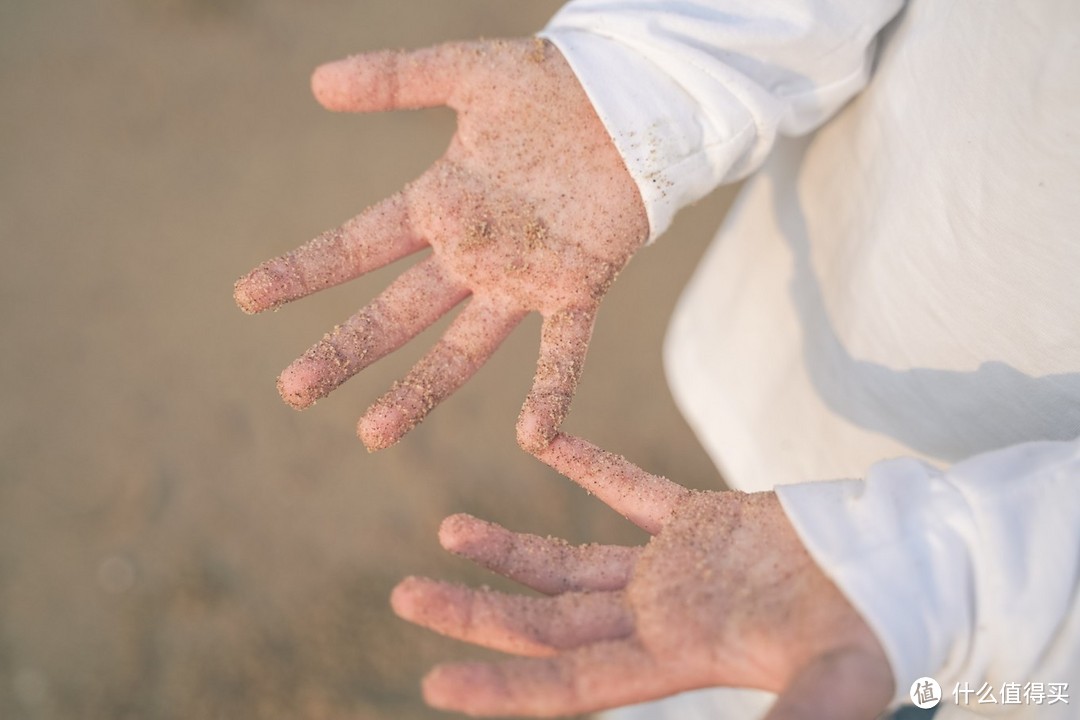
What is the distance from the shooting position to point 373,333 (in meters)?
1.03

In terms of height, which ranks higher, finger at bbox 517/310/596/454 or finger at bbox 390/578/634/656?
finger at bbox 517/310/596/454

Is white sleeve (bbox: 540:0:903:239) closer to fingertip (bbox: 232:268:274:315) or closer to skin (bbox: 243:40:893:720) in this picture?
skin (bbox: 243:40:893:720)

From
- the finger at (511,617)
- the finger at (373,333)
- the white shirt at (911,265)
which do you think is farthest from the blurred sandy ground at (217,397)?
the finger at (511,617)

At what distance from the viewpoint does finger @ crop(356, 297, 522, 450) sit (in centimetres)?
98

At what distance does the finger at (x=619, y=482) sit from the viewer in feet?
3.03

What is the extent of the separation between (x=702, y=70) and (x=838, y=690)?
70 centimetres

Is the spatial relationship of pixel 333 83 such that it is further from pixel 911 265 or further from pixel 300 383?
pixel 911 265

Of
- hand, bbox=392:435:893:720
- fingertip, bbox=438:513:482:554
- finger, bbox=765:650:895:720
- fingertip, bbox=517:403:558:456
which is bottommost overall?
finger, bbox=765:650:895:720

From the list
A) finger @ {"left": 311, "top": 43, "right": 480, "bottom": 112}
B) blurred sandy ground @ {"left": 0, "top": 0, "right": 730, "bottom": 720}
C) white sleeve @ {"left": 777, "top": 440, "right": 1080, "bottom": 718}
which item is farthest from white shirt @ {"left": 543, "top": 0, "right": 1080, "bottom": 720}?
blurred sandy ground @ {"left": 0, "top": 0, "right": 730, "bottom": 720}

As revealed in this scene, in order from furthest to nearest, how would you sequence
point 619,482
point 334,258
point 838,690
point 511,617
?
point 334,258 < point 619,482 < point 511,617 < point 838,690

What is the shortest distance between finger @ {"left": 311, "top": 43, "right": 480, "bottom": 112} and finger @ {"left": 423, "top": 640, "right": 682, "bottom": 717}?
2.41ft

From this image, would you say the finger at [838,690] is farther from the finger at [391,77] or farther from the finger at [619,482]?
the finger at [391,77]

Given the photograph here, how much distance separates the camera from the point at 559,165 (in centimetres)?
106

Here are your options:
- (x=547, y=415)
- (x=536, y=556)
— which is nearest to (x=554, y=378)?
(x=547, y=415)
